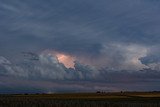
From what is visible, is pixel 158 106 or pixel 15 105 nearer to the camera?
pixel 158 106

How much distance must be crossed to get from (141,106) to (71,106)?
14597mm

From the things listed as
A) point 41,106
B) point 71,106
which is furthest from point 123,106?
point 41,106

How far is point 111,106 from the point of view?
79.2m

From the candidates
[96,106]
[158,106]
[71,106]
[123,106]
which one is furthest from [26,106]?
[158,106]

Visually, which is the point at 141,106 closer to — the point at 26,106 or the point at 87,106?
the point at 87,106

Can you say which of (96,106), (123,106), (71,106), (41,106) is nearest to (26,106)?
(41,106)

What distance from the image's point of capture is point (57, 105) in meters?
79.6

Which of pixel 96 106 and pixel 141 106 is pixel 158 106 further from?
pixel 96 106

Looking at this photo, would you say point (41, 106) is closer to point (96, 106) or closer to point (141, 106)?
point (96, 106)

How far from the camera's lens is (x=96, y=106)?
76.8 metres

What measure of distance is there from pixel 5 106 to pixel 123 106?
82.2ft

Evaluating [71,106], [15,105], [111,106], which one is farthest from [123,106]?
[15,105]

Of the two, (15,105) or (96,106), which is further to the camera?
(15,105)

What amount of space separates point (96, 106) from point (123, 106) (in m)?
5.61
